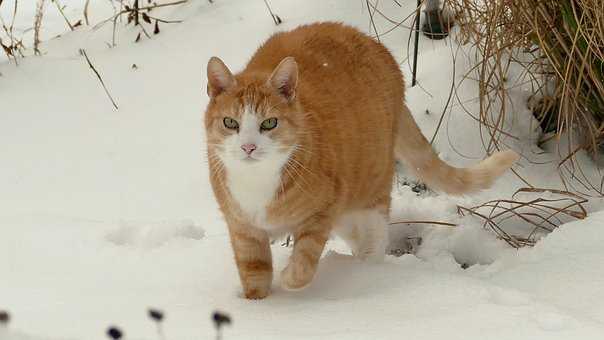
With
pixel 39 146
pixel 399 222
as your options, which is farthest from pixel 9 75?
pixel 399 222

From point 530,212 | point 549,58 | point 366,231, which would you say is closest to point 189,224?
point 366,231

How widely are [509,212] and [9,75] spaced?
2.92 meters

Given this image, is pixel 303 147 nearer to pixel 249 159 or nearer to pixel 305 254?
pixel 249 159

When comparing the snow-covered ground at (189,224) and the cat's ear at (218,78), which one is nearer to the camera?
the snow-covered ground at (189,224)

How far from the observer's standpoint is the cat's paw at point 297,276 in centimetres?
280

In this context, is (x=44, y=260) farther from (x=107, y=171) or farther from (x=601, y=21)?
(x=601, y=21)

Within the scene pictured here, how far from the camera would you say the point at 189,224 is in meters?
3.60

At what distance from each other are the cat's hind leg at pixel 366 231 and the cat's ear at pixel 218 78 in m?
0.71

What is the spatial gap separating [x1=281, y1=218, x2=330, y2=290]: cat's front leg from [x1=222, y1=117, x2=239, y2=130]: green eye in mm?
397

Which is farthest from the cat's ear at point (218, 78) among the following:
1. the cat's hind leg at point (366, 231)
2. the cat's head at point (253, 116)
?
the cat's hind leg at point (366, 231)

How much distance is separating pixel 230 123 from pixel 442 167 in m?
1.06

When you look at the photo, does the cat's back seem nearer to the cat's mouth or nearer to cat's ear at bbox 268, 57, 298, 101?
cat's ear at bbox 268, 57, 298, 101

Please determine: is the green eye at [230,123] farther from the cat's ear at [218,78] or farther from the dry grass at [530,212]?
the dry grass at [530,212]

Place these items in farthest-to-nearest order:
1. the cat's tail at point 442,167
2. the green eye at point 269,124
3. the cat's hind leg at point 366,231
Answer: the cat's tail at point 442,167, the cat's hind leg at point 366,231, the green eye at point 269,124
